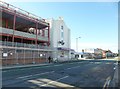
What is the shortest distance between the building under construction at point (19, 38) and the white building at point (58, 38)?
5531mm

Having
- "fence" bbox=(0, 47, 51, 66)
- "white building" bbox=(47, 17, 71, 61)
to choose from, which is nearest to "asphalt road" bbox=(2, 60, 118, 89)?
"fence" bbox=(0, 47, 51, 66)

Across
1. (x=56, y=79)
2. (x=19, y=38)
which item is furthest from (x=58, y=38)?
(x=56, y=79)

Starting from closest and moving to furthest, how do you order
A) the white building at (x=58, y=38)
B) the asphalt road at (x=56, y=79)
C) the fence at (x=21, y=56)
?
1. the asphalt road at (x=56, y=79)
2. the fence at (x=21, y=56)
3. the white building at (x=58, y=38)

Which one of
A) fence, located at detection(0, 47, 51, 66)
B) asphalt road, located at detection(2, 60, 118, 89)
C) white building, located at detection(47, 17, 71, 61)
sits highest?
white building, located at detection(47, 17, 71, 61)

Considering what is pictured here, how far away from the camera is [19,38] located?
44.8m

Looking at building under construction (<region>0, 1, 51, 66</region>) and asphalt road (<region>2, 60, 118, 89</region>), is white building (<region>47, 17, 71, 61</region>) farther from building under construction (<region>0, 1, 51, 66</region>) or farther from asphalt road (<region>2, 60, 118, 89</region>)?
asphalt road (<region>2, 60, 118, 89</region>)

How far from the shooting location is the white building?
2347 inches

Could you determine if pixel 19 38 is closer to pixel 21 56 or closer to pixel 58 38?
pixel 21 56

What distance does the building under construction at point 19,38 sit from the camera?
113ft

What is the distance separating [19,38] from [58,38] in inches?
790

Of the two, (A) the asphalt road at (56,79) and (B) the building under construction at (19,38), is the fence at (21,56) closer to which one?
(B) the building under construction at (19,38)

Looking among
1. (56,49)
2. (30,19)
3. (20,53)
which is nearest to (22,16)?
(30,19)

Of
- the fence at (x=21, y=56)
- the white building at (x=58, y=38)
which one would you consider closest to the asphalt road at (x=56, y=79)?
the fence at (x=21, y=56)

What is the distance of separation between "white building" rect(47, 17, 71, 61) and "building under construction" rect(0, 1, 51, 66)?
5.53m
